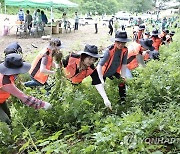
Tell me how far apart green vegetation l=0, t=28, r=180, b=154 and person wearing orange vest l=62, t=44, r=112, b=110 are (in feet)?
0.72

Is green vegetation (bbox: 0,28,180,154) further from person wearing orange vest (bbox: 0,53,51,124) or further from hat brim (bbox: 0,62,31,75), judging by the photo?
hat brim (bbox: 0,62,31,75)

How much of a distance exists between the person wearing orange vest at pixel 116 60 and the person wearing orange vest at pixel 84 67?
188mm

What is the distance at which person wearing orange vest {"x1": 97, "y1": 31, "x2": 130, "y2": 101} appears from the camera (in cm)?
552

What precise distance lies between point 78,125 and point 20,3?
667 inches

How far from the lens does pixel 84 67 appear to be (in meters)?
5.21

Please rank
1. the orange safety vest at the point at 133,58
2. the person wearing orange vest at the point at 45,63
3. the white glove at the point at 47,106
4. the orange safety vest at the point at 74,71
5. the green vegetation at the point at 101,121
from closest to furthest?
the green vegetation at the point at 101,121 < the white glove at the point at 47,106 < the orange safety vest at the point at 74,71 < the person wearing orange vest at the point at 45,63 < the orange safety vest at the point at 133,58

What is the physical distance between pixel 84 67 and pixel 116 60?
0.77 m

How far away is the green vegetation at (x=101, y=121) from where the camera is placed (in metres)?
3.46

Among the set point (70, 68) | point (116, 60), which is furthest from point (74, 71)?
point (116, 60)

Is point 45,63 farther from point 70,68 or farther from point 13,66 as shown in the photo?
point 13,66

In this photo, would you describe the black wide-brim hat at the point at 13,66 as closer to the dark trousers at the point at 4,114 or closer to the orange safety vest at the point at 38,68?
the dark trousers at the point at 4,114

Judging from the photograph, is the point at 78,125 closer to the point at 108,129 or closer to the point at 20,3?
the point at 108,129

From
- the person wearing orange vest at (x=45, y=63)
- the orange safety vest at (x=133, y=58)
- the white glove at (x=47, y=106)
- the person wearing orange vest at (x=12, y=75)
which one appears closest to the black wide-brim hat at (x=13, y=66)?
the person wearing orange vest at (x=12, y=75)

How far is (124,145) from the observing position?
10.9ft
